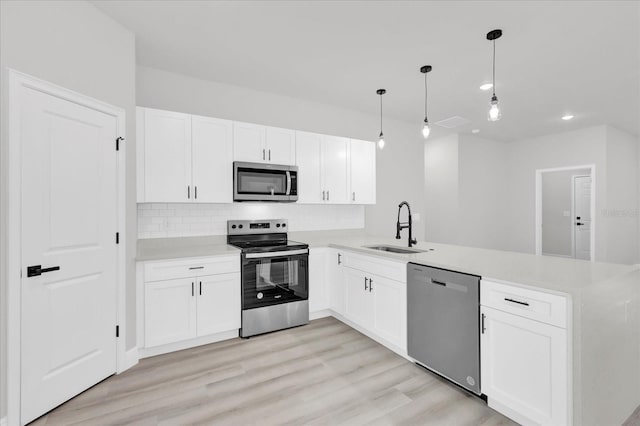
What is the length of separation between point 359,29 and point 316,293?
2768 mm

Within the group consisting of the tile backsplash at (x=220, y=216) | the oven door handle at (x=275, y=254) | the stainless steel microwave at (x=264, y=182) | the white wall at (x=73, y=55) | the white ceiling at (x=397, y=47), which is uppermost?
the white ceiling at (x=397, y=47)

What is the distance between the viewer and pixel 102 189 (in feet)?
7.88

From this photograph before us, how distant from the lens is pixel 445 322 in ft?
7.34

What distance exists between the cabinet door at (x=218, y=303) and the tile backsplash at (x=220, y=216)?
75 centimetres

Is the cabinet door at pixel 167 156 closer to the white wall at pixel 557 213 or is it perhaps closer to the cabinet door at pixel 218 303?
the cabinet door at pixel 218 303

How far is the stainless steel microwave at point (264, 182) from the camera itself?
3332mm

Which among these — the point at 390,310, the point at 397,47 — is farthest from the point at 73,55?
the point at 390,310

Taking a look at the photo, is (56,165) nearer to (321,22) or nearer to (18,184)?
(18,184)

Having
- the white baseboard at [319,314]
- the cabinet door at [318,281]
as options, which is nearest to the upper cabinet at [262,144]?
the cabinet door at [318,281]

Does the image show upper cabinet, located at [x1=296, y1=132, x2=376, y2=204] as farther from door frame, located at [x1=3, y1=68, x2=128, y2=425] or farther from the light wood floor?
door frame, located at [x1=3, y1=68, x2=128, y2=425]

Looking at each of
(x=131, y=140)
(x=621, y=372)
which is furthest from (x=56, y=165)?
(x=621, y=372)

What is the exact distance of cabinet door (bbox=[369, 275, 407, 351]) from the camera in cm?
264

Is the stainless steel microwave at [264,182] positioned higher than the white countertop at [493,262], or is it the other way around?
the stainless steel microwave at [264,182]

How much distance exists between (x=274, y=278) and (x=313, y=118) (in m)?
2.38
